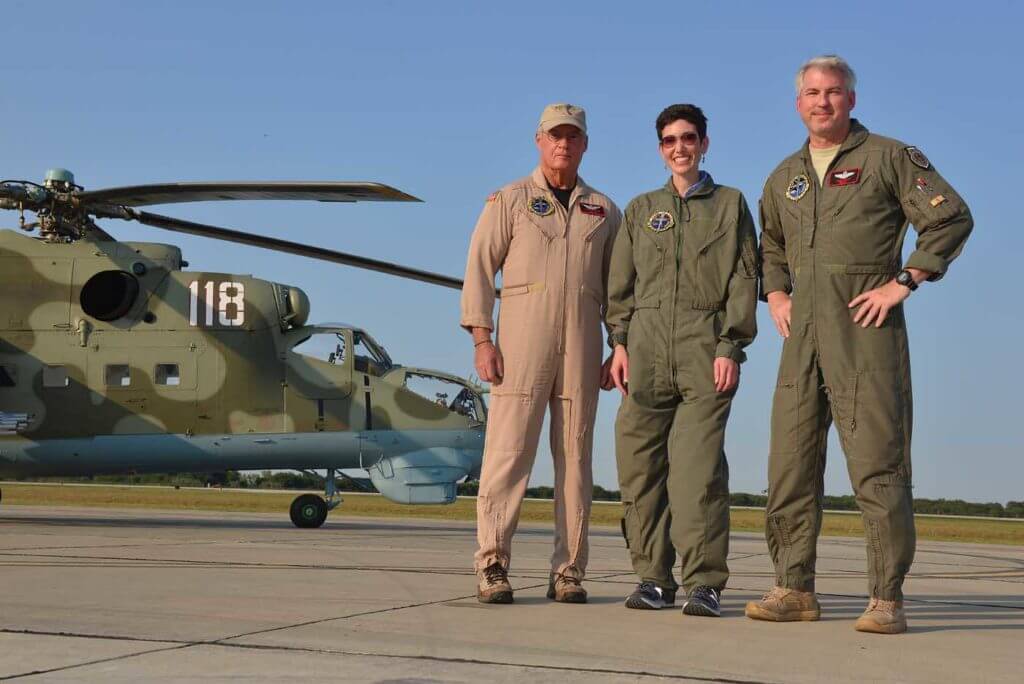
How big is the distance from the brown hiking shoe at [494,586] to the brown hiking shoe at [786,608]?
3.59 feet

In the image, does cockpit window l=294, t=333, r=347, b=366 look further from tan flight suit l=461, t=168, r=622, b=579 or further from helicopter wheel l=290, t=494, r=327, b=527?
tan flight suit l=461, t=168, r=622, b=579

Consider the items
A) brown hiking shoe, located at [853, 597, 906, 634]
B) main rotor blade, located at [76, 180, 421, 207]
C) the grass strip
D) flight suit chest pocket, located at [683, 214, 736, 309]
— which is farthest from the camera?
the grass strip

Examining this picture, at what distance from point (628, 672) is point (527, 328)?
240 centimetres

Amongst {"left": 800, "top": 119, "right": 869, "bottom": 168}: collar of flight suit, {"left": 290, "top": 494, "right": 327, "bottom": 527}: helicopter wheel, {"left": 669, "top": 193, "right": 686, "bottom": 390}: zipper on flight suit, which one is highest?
{"left": 800, "top": 119, "right": 869, "bottom": 168}: collar of flight suit

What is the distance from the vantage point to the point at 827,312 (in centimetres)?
490

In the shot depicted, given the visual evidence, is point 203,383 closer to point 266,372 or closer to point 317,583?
point 266,372

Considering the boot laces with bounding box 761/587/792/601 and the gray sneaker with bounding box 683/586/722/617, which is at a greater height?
the boot laces with bounding box 761/587/792/601

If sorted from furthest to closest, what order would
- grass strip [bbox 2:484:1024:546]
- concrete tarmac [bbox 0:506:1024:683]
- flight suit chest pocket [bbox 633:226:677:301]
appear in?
grass strip [bbox 2:484:1024:546] → flight suit chest pocket [bbox 633:226:677:301] → concrete tarmac [bbox 0:506:1024:683]

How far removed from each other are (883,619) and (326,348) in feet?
36.4

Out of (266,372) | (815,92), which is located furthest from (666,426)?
(266,372)

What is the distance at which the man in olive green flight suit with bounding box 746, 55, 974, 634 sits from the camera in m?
4.74

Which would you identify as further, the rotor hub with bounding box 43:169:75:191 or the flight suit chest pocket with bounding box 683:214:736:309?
the rotor hub with bounding box 43:169:75:191

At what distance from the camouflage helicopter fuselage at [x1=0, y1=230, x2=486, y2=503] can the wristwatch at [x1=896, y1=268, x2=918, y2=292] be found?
10.7 meters

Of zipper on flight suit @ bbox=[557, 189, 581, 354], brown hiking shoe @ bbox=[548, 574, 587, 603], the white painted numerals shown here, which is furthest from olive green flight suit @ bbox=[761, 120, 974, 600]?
the white painted numerals
